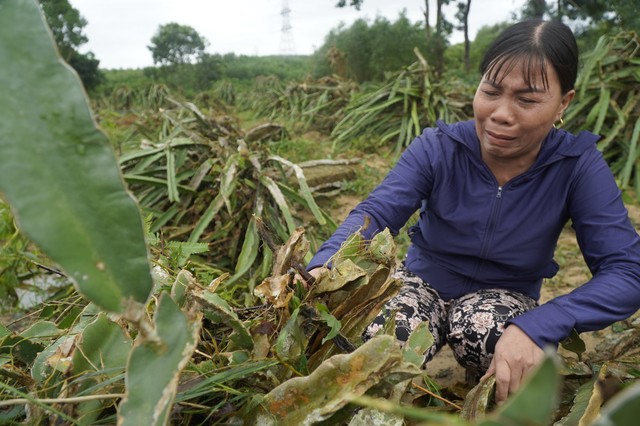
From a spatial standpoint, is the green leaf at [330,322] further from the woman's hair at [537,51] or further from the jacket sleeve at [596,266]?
the woman's hair at [537,51]

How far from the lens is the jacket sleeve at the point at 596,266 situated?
110cm

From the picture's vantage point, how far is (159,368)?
0.48 metres

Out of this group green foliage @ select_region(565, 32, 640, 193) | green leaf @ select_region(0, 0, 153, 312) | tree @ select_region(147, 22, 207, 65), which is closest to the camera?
green leaf @ select_region(0, 0, 153, 312)

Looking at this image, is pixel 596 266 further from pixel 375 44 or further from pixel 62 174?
pixel 375 44

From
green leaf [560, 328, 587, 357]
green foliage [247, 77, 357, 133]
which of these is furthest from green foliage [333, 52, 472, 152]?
green leaf [560, 328, 587, 357]

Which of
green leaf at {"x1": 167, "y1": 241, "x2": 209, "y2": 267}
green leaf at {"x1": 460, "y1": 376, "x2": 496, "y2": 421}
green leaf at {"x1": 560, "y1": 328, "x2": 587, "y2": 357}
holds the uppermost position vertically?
green leaf at {"x1": 167, "y1": 241, "x2": 209, "y2": 267}

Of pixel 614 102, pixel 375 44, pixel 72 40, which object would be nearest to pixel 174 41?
pixel 72 40

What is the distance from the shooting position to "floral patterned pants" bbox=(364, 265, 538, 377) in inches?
53.1

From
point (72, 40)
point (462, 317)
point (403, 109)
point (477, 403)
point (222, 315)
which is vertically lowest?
point (462, 317)

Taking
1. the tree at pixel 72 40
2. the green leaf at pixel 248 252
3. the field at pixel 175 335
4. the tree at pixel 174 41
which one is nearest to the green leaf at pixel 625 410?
the field at pixel 175 335

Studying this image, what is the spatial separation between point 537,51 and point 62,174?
3.70 feet

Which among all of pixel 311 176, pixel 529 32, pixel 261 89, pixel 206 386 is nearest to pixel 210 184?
pixel 311 176

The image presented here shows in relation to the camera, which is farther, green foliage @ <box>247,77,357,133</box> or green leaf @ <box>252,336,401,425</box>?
green foliage @ <box>247,77,357,133</box>

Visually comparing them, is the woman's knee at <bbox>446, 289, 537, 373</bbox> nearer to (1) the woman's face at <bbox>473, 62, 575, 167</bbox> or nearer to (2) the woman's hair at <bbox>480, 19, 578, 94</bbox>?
(1) the woman's face at <bbox>473, 62, 575, 167</bbox>
